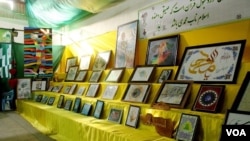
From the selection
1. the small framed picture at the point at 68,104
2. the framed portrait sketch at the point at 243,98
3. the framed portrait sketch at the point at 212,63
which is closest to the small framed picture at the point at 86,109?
the small framed picture at the point at 68,104

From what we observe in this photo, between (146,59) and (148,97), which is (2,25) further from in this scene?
(148,97)

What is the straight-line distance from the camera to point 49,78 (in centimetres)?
534

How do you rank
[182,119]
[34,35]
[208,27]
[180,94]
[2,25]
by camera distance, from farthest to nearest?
[2,25] → [34,35] → [208,27] → [180,94] → [182,119]

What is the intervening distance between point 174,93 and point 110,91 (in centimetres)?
113

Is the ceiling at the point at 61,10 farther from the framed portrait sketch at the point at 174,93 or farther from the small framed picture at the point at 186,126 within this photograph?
the small framed picture at the point at 186,126

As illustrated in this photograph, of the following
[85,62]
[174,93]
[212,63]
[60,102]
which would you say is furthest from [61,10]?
[212,63]

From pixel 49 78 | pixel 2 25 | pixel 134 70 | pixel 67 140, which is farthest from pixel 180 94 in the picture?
pixel 2 25

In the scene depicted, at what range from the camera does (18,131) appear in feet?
11.2

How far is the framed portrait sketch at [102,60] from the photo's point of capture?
3.96 m

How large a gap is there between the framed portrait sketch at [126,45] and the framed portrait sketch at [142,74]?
0.36 meters

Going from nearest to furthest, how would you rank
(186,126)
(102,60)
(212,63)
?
(186,126) < (212,63) < (102,60)

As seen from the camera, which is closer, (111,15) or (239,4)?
(239,4)

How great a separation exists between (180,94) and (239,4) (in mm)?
1052

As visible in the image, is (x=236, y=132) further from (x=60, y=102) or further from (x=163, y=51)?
(x=60, y=102)
